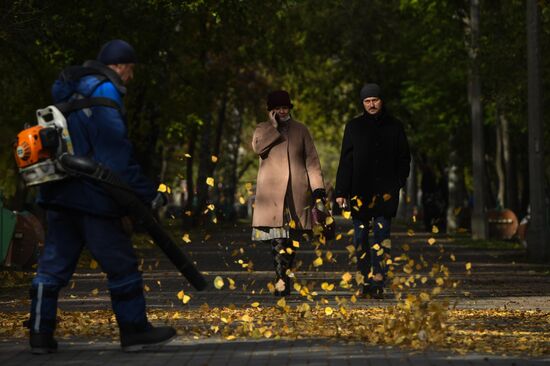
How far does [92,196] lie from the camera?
384 inches

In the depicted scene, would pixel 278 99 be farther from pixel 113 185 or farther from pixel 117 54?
pixel 113 185

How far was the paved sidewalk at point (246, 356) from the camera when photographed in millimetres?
9445

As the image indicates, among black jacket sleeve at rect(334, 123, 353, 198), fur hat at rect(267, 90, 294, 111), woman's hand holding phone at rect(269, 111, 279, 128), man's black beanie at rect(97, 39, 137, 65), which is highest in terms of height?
fur hat at rect(267, 90, 294, 111)

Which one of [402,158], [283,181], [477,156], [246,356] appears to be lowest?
[246,356]

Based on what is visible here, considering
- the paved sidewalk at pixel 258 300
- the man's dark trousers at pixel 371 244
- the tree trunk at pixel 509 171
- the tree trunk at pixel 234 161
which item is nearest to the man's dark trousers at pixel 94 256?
the paved sidewalk at pixel 258 300

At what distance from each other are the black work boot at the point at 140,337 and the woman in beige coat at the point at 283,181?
16.2 ft

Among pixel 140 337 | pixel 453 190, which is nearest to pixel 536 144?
pixel 140 337

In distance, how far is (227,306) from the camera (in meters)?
13.9

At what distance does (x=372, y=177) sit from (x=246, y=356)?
5152 mm

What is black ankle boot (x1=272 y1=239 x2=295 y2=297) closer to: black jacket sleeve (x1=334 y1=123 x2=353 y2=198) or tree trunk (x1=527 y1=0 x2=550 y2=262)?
black jacket sleeve (x1=334 y1=123 x2=353 y2=198)

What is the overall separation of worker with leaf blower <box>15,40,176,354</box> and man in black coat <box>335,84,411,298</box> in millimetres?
4887

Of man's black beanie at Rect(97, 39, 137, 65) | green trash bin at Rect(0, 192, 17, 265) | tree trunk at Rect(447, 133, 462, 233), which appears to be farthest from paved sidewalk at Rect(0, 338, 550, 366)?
tree trunk at Rect(447, 133, 462, 233)

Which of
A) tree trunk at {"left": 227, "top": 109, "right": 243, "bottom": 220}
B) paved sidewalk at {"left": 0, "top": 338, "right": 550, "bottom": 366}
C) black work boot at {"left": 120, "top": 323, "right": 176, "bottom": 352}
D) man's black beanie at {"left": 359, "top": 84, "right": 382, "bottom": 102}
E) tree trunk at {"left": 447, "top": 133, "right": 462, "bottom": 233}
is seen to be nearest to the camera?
paved sidewalk at {"left": 0, "top": 338, "right": 550, "bottom": 366}

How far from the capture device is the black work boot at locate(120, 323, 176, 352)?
987cm
